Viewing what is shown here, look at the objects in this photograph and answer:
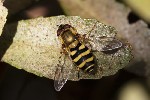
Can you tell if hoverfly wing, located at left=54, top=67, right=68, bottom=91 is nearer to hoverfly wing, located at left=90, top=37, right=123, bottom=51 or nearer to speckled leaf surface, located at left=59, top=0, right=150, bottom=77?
hoverfly wing, located at left=90, top=37, right=123, bottom=51

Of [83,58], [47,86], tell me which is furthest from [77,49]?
[47,86]

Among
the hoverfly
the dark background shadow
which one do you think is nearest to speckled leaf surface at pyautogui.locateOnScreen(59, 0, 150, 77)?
the dark background shadow

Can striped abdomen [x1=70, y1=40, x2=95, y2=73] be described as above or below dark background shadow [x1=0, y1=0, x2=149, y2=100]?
above

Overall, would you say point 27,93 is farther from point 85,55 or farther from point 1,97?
point 85,55

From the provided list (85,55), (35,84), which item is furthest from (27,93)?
(85,55)

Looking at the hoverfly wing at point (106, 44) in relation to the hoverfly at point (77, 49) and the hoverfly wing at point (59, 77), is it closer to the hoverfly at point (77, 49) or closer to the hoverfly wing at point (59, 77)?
the hoverfly at point (77, 49)

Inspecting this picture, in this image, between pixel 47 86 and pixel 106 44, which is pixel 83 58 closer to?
pixel 106 44
